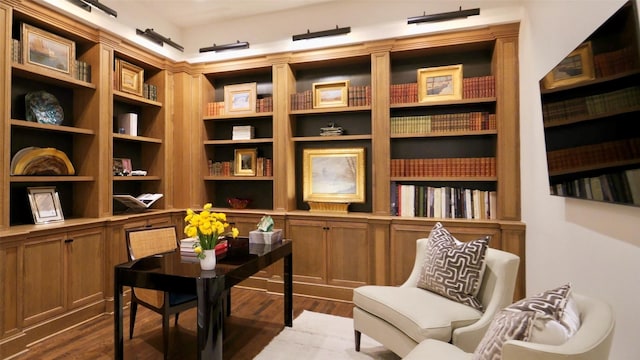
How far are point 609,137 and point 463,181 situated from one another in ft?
6.88

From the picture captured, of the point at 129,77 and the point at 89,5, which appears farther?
the point at 129,77

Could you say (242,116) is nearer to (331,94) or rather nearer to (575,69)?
(331,94)

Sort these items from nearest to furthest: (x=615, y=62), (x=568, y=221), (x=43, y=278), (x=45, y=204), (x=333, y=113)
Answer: (x=615, y=62)
(x=568, y=221)
(x=43, y=278)
(x=45, y=204)
(x=333, y=113)

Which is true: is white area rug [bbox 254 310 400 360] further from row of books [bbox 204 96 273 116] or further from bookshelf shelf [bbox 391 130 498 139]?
row of books [bbox 204 96 273 116]

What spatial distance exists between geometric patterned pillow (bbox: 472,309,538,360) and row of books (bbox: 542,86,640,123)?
0.95m

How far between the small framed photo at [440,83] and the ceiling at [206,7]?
144cm

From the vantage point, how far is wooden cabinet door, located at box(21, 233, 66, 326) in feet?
8.91

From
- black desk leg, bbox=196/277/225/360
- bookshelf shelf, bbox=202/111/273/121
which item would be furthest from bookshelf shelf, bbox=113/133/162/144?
black desk leg, bbox=196/277/225/360

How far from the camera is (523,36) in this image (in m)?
3.12

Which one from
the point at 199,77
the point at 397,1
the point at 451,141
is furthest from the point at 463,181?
the point at 199,77

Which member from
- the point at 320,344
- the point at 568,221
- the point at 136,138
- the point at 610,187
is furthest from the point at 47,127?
the point at 568,221

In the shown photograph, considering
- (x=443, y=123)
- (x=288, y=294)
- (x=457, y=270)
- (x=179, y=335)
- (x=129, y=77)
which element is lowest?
(x=179, y=335)

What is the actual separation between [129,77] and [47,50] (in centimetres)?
84

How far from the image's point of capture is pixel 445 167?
354cm
